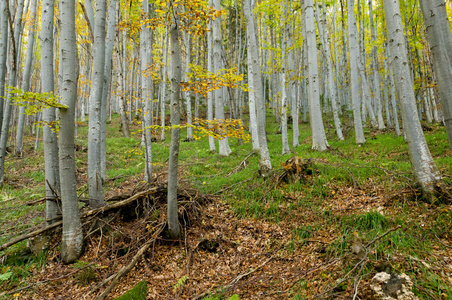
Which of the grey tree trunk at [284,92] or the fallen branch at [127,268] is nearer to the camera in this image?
the fallen branch at [127,268]

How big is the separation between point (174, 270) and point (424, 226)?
373 cm

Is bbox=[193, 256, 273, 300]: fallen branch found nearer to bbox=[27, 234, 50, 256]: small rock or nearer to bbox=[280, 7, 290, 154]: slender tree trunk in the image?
bbox=[27, 234, 50, 256]: small rock

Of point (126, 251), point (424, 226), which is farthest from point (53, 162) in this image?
point (424, 226)

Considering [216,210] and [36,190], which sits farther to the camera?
[36,190]

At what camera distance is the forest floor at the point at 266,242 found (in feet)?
8.62

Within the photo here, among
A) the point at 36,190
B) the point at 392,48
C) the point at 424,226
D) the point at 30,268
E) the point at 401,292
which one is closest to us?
the point at 401,292

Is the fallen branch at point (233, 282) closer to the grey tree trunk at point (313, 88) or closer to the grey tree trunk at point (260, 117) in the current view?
the grey tree trunk at point (260, 117)

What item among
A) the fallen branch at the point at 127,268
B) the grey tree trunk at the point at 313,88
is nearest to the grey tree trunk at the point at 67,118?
the fallen branch at the point at 127,268

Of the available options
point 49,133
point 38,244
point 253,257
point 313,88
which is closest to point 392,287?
point 253,257

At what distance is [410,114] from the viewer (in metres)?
3.56

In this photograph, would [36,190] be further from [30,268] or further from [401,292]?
[401,292]

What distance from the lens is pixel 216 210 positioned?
191 inches

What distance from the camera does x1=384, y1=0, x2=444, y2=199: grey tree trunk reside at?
3.45 m

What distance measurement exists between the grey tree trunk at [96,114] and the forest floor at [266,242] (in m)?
0.46
